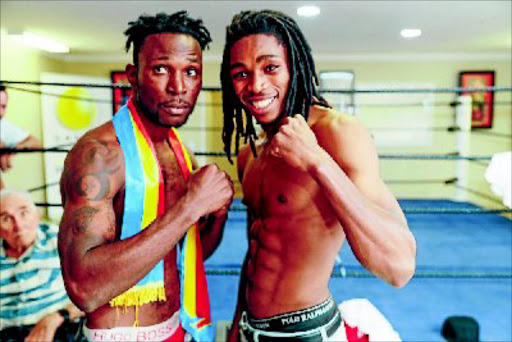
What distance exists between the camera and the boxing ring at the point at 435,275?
→ 2445 mm

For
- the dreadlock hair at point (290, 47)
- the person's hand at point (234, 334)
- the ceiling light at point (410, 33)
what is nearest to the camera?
the dreadlock hair at point (290, 47)

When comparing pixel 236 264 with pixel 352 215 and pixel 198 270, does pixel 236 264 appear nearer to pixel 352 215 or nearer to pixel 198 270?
pixel 198 270

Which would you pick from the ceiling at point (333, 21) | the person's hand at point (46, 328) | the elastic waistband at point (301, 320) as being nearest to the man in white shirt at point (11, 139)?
the ceiling at point (333, 21)

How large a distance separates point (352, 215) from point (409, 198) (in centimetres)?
708

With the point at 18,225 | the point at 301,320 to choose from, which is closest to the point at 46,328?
the point at 18,225

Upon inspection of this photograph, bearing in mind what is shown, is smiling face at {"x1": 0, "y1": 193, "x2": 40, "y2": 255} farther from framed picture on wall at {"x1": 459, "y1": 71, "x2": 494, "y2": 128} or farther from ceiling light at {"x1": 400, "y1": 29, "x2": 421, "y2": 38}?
framed picture on wall at {"x1": 459, "y1": 71, "x2": 494, "y2": 128}

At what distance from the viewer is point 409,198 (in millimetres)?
7715

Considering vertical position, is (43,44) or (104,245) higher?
(43,44)

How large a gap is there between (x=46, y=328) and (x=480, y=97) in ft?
23.4

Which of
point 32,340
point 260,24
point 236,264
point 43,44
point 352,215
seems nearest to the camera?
point 352,215

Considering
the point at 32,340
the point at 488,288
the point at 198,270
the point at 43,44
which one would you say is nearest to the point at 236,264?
the point at 488,288

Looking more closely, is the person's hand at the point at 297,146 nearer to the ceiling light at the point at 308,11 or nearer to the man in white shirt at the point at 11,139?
the man in white shirt at the point at 11,139

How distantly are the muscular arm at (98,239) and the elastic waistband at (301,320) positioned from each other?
0.38 metres

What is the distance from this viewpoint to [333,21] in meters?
5.02
